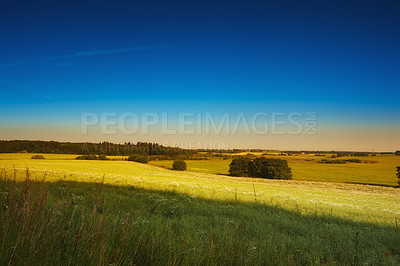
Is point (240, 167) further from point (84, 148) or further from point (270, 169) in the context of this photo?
point (84, 148)

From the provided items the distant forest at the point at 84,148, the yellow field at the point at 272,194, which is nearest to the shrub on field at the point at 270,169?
the yellow field at the point at 272,194

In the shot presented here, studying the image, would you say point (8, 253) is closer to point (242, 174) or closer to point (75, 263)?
point (75, 263)

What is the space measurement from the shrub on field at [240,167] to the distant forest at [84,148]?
188ft

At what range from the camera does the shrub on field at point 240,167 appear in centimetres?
6629

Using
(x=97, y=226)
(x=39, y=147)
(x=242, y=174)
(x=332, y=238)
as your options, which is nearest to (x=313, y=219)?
(x=332, y=238)

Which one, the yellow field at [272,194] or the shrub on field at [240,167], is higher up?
the yellow field at [272,194]

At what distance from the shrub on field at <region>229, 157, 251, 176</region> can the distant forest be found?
5721 centimetres

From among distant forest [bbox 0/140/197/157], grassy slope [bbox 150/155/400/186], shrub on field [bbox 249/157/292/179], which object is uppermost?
distant forest [bbox 0/140/197/157]

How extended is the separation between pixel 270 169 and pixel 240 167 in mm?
8246

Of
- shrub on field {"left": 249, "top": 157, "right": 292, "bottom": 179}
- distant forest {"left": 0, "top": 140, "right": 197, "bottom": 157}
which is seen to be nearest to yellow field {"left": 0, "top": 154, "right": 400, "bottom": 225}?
shrub on field {"left": 249, "top": 157, "right": 292, "bottom": 179}

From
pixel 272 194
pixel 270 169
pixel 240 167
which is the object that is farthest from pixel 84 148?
pixel 272 194

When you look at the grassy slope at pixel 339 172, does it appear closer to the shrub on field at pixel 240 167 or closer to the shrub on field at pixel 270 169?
the shrub on field at pixel 240 167

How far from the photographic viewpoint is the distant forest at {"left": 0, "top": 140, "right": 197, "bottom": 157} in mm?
80281

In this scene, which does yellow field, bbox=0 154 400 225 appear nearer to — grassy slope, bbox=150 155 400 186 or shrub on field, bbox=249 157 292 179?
shrub on field, bbox=249 157 292 179
